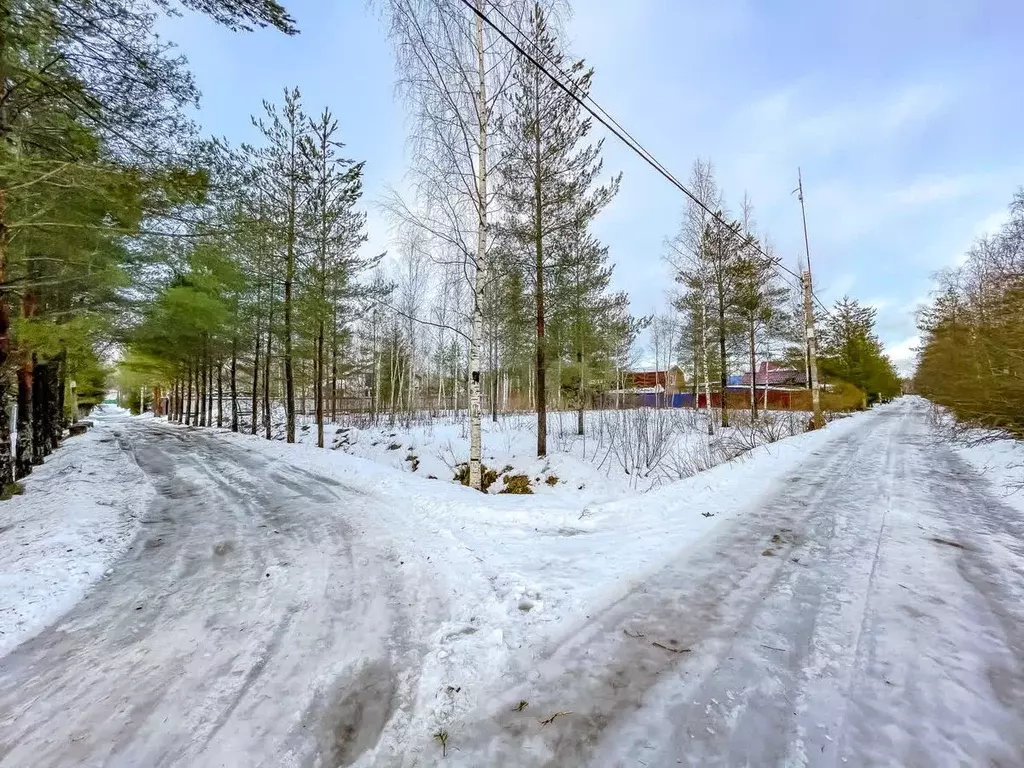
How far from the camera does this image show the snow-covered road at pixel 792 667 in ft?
5.02

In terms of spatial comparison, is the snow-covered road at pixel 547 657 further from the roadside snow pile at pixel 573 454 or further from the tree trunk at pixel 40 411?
the tree trunk at pixel 40 411

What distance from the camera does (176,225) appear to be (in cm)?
620

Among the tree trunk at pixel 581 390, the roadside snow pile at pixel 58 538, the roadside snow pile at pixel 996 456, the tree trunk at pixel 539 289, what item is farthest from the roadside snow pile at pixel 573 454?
the roadside snow pile at pixel 58 538

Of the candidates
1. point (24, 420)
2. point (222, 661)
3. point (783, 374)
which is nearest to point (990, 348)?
point (222, 661)

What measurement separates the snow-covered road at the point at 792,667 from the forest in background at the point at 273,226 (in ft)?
17.4

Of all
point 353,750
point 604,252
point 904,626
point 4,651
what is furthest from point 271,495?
point 604,252

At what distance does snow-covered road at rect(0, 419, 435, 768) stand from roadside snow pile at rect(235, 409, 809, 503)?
4088 mm

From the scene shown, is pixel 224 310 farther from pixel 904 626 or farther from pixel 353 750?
pixel 904 626

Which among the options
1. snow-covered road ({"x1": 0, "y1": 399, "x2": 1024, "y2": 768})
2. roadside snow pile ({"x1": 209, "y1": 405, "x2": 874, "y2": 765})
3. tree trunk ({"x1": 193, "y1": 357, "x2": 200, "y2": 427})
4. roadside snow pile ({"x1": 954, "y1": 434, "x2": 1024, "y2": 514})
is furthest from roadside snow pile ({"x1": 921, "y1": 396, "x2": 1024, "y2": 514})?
tree trunk ({"x1": 193, "y1": 357, "x2": 200, "y2": 427})

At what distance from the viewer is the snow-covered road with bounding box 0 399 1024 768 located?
61.9 inches

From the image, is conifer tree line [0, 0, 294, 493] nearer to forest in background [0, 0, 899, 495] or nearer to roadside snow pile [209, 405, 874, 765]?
forest in background [0, 0, 899, 495]

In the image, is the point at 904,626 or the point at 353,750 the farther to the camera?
the point at 904,626

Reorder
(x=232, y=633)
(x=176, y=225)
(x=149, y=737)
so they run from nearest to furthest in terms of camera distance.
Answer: (x=149, y=737), (x=232, y=633), (x=176, y=225)

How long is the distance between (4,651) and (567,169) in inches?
447
